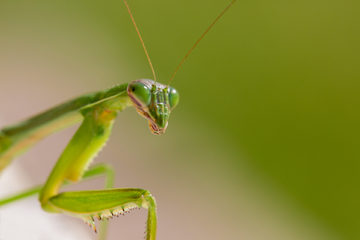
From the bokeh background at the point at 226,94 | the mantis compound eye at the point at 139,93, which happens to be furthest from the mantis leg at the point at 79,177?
the bokeh background at the point at 226,94

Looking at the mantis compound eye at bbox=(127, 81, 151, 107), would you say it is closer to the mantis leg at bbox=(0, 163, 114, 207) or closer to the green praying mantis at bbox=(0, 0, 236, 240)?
the green praying mantis at bbox=(0, 0, 236, 240)

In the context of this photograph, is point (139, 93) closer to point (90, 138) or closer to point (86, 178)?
point (90, 138)

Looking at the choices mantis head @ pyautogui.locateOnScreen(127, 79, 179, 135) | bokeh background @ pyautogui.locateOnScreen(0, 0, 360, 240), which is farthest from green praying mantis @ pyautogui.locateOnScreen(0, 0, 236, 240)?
bokeh background @ pyautogui.locateOnScreen(0, 0, 360, 240)

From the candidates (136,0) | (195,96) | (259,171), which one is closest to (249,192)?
(259,171)

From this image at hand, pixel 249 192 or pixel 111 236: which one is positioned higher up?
pixel 111 236

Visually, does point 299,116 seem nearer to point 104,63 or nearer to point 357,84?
point 357,84

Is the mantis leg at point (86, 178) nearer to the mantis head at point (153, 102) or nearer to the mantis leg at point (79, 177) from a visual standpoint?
the mantis leg at point (79, 177)

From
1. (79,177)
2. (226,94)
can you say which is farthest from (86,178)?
(226,94)
